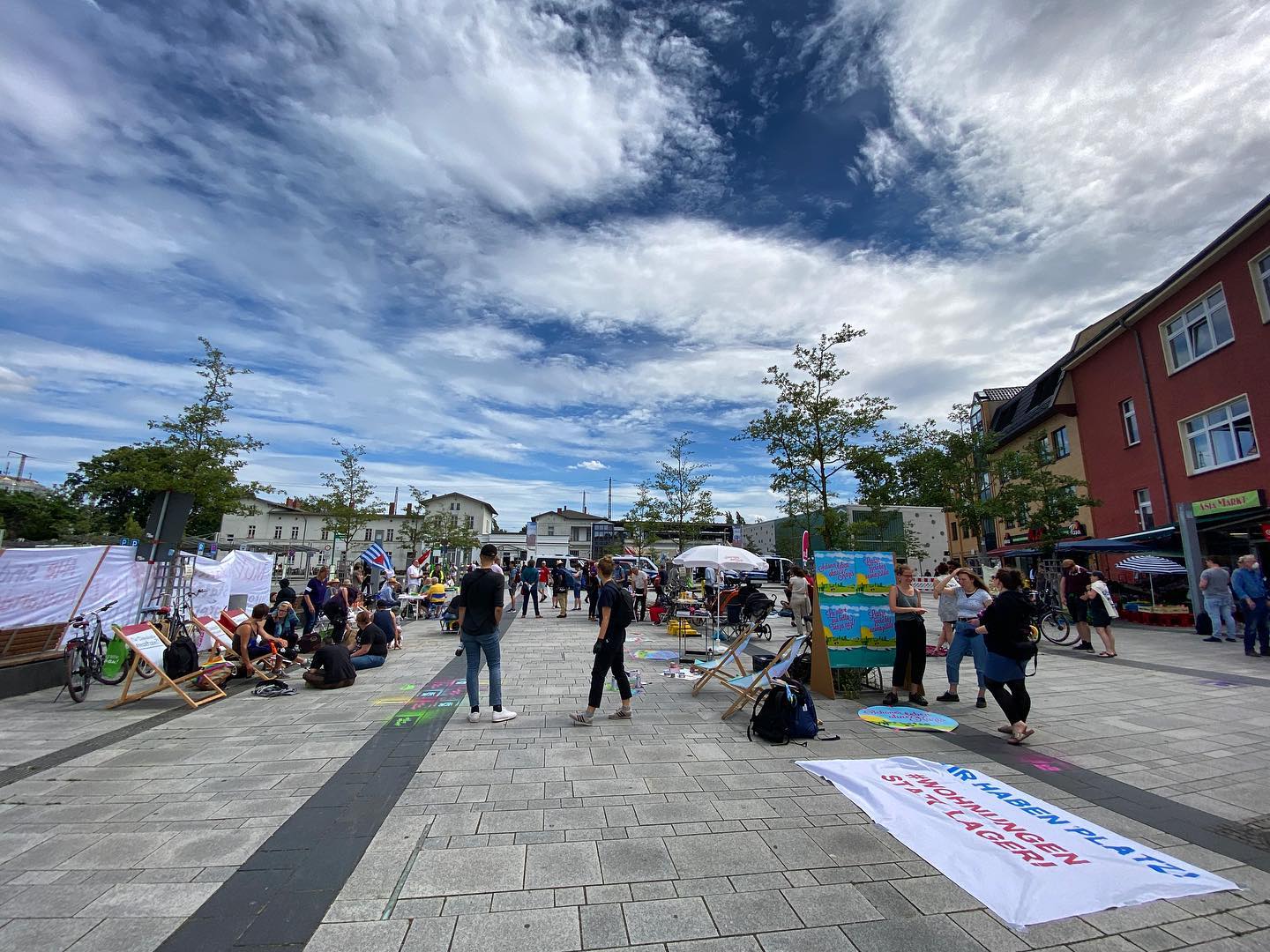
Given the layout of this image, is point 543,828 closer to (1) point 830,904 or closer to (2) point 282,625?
(1) point 830,904

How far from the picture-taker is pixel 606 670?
244 inches

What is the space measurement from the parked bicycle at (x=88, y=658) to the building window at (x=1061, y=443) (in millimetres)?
31739

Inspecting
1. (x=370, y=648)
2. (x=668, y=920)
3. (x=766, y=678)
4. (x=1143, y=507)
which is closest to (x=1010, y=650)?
(x=766, y=678)

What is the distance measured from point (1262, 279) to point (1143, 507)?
858 centimetres

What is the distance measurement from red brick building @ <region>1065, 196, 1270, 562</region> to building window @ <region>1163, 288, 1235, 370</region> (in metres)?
0.03

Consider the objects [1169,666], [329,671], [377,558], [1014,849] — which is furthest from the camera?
[377,558]

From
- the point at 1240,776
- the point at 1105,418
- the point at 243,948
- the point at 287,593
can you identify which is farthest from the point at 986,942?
the point at 1105,418

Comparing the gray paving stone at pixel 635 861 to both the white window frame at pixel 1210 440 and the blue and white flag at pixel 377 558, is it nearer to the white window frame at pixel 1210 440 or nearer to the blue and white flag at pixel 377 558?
the blue and white flag at pixel 377 558

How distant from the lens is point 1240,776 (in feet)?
15.4

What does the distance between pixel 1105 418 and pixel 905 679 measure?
853 inches

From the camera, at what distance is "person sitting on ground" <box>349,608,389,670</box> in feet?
30.2

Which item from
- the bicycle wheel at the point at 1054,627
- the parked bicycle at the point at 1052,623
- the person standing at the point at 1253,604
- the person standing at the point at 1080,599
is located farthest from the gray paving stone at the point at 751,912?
the bicycle wheel at the point at 1054,627

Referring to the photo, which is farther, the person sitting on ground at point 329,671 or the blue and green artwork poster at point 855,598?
the person sitting on ground at point 329,671

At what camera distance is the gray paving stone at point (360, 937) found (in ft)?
8.19
